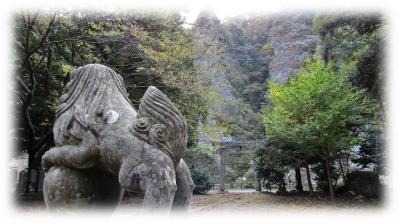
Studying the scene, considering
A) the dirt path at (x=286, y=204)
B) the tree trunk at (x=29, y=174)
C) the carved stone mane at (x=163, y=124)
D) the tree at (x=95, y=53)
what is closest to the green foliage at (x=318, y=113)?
the dirt path at (x=286, y=204)

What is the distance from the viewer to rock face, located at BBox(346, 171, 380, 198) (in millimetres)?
12107

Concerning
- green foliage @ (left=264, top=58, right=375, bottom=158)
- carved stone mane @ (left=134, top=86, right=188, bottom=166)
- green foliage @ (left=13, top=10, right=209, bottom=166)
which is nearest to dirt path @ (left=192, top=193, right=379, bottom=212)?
green foliage @ (left=264, top=58, right=375, bottom=158)

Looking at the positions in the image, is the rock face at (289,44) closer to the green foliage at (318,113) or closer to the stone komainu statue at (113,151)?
the green foliage at (318,113)

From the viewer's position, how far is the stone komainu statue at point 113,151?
1942 millimetres

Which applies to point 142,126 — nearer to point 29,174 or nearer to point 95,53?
point 95,53

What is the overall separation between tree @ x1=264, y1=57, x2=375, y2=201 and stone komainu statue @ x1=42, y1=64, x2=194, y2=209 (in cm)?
956

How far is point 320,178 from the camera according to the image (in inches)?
554

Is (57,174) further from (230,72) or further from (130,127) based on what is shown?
(230,72)

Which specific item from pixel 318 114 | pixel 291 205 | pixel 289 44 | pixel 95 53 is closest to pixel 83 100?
pixel 95 53

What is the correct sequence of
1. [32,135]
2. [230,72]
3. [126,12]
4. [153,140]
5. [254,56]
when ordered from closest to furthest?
1. [153,140]
2. [126,12]
3. [32,135]
4. [230,72]
5. [254,56]

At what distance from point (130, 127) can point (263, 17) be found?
117 feet

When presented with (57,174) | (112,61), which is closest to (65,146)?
(57,174)

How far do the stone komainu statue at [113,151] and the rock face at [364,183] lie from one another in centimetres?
1201

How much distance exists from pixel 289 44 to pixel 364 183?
A: 61.9 feet
